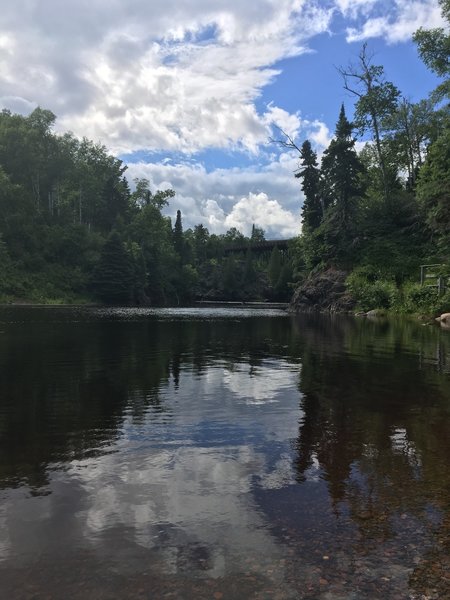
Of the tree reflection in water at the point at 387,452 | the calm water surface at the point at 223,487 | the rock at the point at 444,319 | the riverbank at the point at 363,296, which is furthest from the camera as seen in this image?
the riverbank at the point at 363,296

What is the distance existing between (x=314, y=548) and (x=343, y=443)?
3.68 m

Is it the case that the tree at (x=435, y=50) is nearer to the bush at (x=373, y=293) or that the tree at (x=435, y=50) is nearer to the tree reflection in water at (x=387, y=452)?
the bush at (x=373, y=293)

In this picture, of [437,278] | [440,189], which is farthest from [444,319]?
[440,189]

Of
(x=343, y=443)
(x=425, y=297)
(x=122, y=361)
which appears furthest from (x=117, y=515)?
(x=425, y=297)

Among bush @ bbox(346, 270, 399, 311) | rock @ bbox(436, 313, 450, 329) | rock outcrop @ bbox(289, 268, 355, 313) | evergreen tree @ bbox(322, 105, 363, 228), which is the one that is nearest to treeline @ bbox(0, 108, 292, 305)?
rock outcrop @ bbox(289, 268, 355, 313)

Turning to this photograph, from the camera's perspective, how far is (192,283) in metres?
130

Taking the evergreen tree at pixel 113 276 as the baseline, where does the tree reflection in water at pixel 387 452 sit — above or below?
below

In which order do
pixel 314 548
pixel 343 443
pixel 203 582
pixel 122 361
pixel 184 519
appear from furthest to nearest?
pixel 122 361 < pixel 343 443 < pixel 184 519 < pixel 314 548 < pixel 203 582

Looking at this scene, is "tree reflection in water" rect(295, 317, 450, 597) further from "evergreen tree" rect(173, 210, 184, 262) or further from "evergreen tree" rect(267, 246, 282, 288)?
"evergreen tree" rect(267, 246, 282, 288)

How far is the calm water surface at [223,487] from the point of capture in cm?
423

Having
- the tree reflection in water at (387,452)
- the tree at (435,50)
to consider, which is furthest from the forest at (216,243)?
the tree reflection in water at (387,452)

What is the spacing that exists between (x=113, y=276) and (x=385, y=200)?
5289 centimetres

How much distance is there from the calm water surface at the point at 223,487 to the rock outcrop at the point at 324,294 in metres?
46.7

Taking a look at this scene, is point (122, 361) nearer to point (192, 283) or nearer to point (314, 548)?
point (314, 548)
